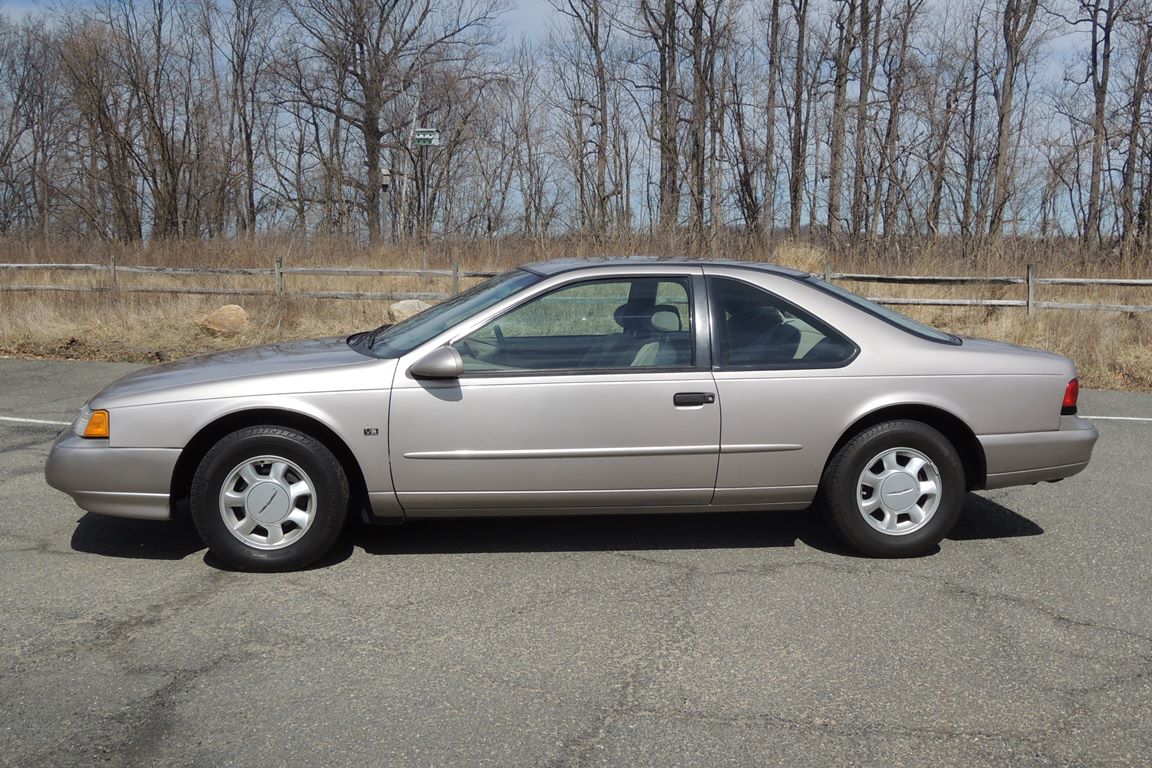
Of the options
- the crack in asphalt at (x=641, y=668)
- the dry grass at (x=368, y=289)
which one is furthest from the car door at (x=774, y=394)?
the dry grass at (x=368, y=289)

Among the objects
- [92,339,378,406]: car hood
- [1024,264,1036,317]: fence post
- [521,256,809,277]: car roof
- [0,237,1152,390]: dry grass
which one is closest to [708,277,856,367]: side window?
[521,256,809,277]: car roof

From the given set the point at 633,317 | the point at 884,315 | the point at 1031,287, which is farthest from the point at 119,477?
the point at 1031,287

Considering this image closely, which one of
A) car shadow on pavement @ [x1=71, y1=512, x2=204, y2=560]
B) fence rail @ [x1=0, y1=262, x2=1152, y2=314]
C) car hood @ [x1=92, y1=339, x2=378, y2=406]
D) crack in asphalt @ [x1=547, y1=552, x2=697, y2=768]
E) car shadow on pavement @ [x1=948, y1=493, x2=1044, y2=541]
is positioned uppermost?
fence rail @ [x1=0, y1=262, x2=1152, y2=314]

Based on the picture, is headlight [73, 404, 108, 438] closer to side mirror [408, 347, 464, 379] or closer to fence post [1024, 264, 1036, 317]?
side mirror [408, 347, 464, 379]

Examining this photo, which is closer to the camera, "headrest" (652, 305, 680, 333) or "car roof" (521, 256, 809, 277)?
"headrest" (652, 305, 680, 333)

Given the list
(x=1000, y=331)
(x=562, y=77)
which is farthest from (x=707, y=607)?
(x=562, y=77)

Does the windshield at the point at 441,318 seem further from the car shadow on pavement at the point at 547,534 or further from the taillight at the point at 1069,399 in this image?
the taillight at the point at 1069,399

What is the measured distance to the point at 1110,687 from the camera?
354 centimetres

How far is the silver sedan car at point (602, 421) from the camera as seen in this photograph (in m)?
4.59

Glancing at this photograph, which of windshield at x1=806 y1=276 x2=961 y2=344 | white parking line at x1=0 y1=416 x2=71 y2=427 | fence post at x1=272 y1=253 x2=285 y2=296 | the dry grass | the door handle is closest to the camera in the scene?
the door handle

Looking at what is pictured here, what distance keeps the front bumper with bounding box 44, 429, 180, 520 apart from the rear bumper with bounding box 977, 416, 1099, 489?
3.85m

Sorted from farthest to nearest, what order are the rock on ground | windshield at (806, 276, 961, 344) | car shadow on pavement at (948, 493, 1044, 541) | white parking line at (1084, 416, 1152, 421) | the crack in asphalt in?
the rock on ground → white parking line at (1084, 416, 1152, 421) → car shadow on pavement at (948, 493, 1044, 541) → windshield at (806, 276, 961, 344) → the crack in asphalt

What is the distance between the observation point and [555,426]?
4.66 m

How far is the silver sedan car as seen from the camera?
4.59m
